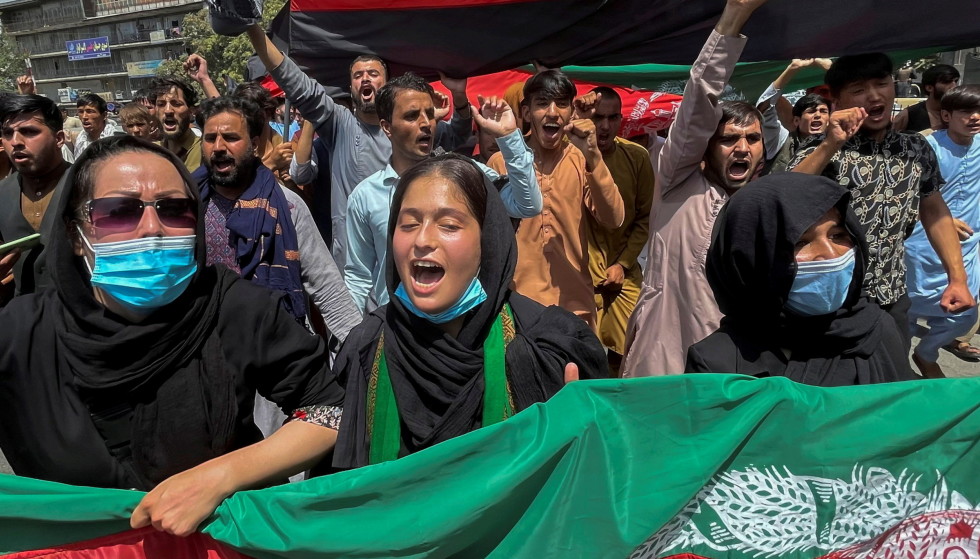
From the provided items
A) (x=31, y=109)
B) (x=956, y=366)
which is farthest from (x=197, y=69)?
(x=956, y=366)

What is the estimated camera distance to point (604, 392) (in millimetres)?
1999

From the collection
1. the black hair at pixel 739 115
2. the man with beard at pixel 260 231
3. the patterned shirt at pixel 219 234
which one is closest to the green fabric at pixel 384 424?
the man with beard at pixel 260 231

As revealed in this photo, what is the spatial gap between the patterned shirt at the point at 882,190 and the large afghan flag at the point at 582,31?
1.64ft

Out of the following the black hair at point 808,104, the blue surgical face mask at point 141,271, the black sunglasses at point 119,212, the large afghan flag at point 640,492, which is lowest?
the large afghan flag at point 640,492

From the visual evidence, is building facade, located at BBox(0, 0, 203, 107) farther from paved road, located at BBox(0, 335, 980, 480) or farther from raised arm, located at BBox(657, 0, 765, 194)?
raised arm, located at BBox(657, 0, 765, 194)

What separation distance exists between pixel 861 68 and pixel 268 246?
265 centimetres

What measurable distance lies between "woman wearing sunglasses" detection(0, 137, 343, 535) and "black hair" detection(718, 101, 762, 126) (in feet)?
6.81

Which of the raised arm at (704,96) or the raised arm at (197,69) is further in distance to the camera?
the raised arm at (197,69)

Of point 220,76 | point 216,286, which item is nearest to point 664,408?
point 216,286

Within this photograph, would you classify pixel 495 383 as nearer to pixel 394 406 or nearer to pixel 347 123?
pixel 394 406

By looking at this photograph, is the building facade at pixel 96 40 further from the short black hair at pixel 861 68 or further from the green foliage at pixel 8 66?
the short black hair at pixel 861 68

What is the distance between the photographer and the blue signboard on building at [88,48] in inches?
3671

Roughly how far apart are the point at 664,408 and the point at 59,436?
4.78ft

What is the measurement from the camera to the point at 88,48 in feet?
310
